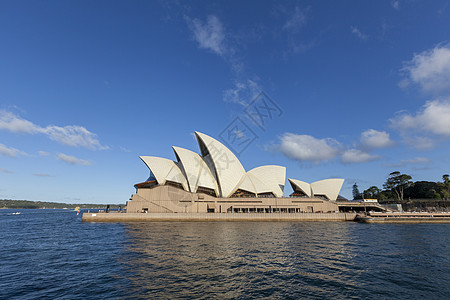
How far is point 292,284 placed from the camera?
41.3 ft

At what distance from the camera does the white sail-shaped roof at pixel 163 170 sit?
5734 centimetres

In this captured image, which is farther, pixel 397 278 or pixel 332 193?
pixel 332 193

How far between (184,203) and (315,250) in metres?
40.0

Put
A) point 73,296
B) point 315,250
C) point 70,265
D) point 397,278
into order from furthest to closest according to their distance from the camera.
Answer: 1. point 315,250
2. point 70,265
3. point 397,278
4. point 73,296

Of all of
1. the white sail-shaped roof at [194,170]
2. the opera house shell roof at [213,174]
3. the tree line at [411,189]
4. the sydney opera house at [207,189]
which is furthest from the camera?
the tree line at [411,189]

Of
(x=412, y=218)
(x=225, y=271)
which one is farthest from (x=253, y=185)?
(x=225, y=271)

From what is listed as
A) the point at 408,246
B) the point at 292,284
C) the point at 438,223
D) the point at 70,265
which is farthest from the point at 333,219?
the point at 70,265

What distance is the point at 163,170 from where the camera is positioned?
5809 centimetres

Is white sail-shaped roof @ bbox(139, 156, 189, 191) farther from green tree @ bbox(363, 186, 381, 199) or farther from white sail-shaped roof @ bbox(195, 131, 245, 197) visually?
green tree @ bbox(363, 186, 381, 199)

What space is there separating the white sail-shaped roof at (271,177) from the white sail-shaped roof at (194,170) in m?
14.0

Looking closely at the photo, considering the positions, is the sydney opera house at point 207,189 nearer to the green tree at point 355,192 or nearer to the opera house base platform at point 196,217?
the opera house base platform at point 196,217

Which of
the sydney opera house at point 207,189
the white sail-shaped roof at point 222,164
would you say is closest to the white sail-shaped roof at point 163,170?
the sydney opera house at point 207,189

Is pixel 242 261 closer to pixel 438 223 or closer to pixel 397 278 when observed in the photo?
pixel 397 278

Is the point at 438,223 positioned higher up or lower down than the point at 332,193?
lower down
